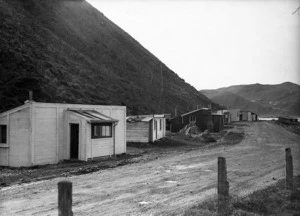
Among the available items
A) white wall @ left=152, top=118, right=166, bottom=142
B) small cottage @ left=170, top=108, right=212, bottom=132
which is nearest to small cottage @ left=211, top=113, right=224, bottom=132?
small cottage @ left=170, top=108, right=212, bottom=132

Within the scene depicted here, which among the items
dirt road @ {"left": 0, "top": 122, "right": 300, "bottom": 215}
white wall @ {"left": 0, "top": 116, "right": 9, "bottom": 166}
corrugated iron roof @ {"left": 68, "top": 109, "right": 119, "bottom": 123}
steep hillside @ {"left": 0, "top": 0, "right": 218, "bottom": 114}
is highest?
steep hillside @ {"left": 0, "top": 0, "right": 218, "bottom": 114}

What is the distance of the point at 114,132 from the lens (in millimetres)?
22656

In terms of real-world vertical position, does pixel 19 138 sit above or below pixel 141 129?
above

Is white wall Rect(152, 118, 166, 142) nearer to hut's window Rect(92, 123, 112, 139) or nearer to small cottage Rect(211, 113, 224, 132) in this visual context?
hut's window Rect(92, 123, 112, 139)

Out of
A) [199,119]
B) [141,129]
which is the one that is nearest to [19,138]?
[141,129]

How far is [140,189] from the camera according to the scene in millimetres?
12266

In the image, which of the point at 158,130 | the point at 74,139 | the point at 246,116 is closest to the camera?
the point at 74,139

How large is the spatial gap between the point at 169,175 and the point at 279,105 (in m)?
187

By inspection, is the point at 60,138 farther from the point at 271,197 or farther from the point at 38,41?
the point at 38,41

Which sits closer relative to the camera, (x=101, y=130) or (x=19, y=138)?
(x=19, y=138)

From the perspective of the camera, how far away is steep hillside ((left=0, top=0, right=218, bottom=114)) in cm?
4209

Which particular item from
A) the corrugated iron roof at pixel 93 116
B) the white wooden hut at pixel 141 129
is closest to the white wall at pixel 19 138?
the corrugated iron roof at pixel 93 116

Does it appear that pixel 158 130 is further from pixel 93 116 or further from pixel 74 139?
pixel 74 139

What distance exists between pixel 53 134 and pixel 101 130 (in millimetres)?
3267
